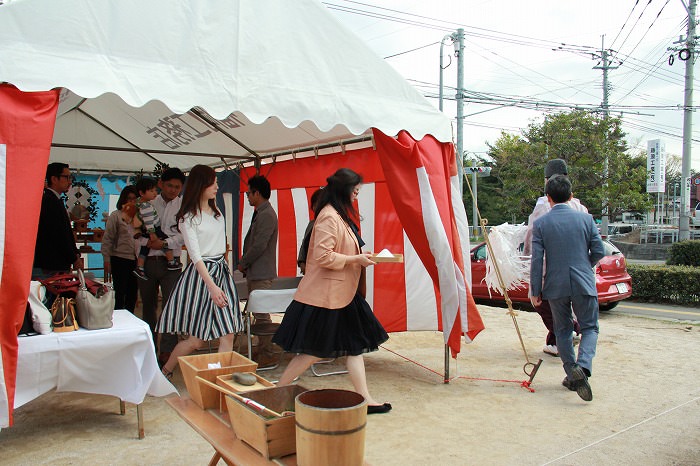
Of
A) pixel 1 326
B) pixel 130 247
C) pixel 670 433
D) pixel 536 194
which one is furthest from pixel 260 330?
pixel 536 194

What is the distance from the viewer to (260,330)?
533 centimetres

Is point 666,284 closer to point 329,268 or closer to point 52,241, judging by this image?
point 329,268

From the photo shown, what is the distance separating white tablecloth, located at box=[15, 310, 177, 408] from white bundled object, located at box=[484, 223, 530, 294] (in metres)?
3.68

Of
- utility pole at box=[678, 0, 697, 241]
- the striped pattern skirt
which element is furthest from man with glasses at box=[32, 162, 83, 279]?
utility pole at box=[678, 0, 697, 241]

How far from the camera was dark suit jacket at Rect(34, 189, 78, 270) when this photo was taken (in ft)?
13.0

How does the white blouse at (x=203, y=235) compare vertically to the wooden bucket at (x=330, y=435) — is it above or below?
above

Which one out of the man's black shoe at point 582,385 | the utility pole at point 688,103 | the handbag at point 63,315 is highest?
the utility pole at point 688,103

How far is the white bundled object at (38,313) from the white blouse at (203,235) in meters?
0.96

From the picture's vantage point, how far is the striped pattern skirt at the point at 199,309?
399 cm

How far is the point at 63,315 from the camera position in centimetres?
323

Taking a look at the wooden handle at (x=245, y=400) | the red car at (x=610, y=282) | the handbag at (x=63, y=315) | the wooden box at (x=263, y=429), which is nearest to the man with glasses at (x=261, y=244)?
the handbag at (x=63, y=315)

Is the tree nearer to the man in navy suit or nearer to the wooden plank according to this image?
the man in navy suit

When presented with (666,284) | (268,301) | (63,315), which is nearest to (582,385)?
(268,301)

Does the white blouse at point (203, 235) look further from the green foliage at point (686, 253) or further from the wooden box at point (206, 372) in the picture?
the green foliage at point (686, 253)
